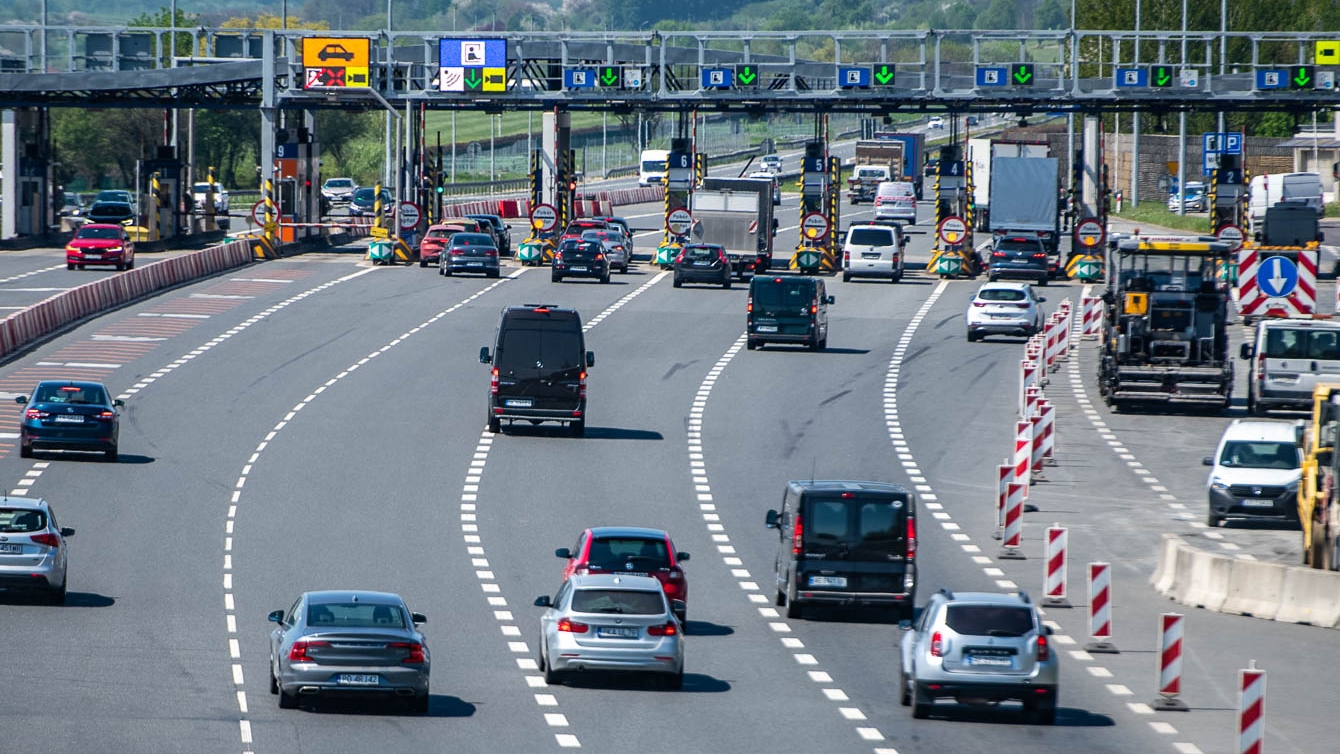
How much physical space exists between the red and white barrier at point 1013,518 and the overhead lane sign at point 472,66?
1779 inches

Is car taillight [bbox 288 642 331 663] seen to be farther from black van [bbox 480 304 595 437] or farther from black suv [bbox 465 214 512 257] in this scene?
black suv [bbox 465 214 512 257]

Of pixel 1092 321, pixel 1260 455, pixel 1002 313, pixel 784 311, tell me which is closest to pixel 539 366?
pixel 1260 455

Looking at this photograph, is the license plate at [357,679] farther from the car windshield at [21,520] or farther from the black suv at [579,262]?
the black suv at [579,262]

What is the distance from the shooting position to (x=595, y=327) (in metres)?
57.5

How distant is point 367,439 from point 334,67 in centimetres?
3700

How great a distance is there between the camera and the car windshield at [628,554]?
2477 cm

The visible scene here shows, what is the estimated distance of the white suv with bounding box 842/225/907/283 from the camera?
69.5 meters

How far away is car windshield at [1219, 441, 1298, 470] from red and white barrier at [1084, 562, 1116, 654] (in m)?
9.72

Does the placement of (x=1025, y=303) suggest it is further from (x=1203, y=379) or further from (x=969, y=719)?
(x=969, y=719)

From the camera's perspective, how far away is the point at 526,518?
108 feet

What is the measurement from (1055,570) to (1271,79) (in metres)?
47.5

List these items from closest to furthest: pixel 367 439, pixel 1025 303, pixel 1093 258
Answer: pixel 367 439 → pixel 1025 303 → pixel 1093 258

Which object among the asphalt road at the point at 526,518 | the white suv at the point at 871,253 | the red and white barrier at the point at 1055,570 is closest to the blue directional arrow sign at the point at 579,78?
the white suv at the point at 871,253

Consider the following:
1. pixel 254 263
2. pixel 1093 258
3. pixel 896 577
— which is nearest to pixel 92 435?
pixel 896 577
